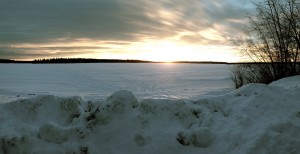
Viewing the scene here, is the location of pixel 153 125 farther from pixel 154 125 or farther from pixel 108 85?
pixel 108 85

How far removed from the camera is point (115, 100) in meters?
5.29

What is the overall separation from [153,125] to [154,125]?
0.02 metres

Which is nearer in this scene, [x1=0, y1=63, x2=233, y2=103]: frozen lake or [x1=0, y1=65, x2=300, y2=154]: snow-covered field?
[x1=0, y1=65, x2=300, y2=154]: snow-covered field

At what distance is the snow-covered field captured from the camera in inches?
183

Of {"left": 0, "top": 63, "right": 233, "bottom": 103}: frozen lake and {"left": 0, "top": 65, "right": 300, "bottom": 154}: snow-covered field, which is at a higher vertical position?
{"left": 0, "top": 65, "right": 300, "bottom": 154}: snow-covered field

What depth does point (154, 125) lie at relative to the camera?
16.8 ft

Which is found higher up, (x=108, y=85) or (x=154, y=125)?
(x=154, y=125)

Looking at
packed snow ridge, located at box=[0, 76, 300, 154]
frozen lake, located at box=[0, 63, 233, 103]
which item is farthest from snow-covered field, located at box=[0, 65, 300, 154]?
frozen lake, located at box=[0, 63, 233, 103]

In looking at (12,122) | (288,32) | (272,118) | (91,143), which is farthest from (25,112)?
(288,32)

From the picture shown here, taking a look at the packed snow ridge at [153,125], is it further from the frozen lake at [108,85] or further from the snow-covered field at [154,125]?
the frozen lake at [108,85]

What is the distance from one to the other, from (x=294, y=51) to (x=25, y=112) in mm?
12271

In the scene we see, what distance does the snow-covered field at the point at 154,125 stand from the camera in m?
4.66

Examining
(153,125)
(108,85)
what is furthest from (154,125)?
(108,85)

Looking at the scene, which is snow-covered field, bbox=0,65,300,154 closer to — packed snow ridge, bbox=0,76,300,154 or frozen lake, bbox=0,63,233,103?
packed snow ridge, bbox=0,76,300,154
